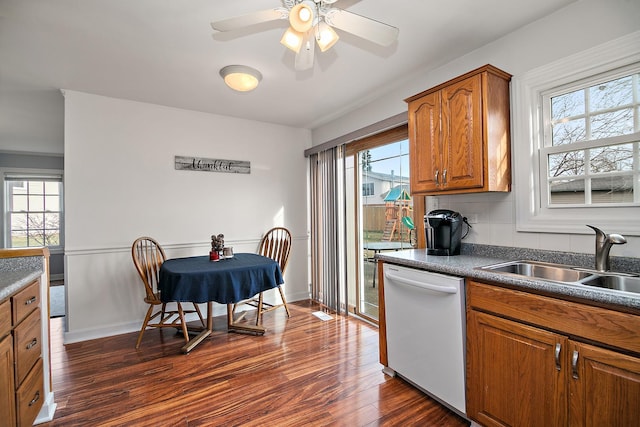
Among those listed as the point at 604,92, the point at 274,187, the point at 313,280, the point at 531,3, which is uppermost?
the point at 531,3

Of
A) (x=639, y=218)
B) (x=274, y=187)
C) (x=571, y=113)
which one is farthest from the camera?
(x=274, y=187)

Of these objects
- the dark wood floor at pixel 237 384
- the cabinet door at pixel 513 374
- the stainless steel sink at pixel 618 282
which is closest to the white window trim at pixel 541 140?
the stainless steel sink at pixel 618 282

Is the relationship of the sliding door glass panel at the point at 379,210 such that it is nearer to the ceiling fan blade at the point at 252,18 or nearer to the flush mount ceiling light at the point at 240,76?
the flush mount ceiling light at the point at 240,76

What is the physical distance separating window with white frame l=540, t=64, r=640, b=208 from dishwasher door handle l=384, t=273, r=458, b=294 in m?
0.91

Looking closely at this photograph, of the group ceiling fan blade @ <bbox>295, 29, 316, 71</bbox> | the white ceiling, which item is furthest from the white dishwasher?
the white ceiling

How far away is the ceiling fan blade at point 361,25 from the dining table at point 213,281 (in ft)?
6.79

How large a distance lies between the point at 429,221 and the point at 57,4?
2771 mm

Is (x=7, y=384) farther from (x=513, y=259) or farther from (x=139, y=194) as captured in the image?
(x=513, y=259)

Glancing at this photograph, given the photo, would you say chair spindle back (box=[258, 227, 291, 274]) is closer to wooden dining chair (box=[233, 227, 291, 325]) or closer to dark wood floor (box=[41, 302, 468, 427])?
wooden dining chair (box=[233, 227, 291, 325])

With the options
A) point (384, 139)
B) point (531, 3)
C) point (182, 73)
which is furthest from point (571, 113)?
point (182, 73)

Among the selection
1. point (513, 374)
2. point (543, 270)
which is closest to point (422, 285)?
point (513, 374)

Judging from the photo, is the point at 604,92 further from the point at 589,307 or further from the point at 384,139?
the point at 384,139

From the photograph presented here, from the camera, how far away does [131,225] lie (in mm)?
3297

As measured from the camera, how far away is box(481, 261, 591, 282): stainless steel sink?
174 cm
